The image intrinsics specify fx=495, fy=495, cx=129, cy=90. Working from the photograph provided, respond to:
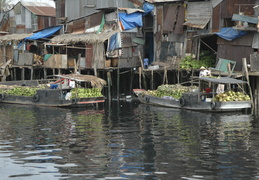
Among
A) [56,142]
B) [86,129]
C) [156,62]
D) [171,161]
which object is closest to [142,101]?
[156,62]

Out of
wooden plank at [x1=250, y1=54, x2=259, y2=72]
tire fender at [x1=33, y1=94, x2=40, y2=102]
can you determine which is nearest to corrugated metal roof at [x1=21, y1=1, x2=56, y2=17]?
tire fender at [x1=33, y1=94, x2=40, y2=102]

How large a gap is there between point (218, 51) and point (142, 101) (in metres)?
5.43

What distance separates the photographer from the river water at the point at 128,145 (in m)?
13.6

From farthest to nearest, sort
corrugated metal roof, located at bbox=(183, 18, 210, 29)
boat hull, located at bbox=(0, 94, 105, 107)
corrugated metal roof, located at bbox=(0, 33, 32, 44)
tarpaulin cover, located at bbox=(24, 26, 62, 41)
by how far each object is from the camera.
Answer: corrugated metal roof, located at bbox=(0, 33, 32, 44)
tarpaulin cover, located at bbox=(24, 26, 62, 41)
corrugated metal roof, located at bbox=(183, 18, 210, 29)
boat hull, located at bbox=(0, 94, 105, 107)

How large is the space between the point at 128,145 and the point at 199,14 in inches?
588

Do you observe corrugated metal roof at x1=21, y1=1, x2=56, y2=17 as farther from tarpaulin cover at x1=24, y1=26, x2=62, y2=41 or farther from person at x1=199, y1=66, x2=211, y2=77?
person at x1=199, y1=66, x2=211, y2=77

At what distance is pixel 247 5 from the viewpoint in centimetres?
2719

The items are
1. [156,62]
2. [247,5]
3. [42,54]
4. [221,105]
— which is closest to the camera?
[221,105]

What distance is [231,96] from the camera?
81.1 feet

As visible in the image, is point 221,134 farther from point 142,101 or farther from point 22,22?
point 22,22

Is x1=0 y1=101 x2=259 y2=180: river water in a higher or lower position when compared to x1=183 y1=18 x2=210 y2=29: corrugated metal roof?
lower

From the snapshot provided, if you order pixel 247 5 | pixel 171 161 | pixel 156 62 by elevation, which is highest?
pixel 247 5

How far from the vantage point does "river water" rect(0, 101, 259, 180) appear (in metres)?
13.6

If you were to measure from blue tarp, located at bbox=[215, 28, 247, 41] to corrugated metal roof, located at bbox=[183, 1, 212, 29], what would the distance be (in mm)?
1637
